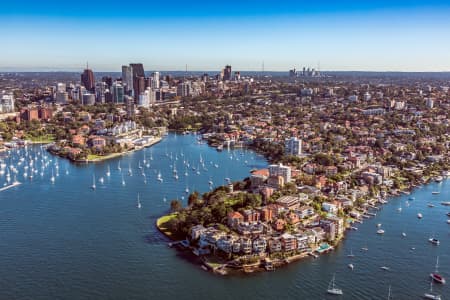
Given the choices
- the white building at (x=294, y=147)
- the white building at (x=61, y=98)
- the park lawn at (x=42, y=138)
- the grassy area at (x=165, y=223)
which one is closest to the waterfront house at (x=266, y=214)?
the grassy area at (x=165, y=223)

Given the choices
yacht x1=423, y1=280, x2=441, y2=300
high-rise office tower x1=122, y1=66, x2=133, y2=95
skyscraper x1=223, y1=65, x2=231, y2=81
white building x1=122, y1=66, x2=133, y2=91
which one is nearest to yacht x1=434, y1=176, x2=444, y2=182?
yacht x1=423, y1=280, x2=441, y2=300

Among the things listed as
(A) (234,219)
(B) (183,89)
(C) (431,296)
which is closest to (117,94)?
(B) (183,89)

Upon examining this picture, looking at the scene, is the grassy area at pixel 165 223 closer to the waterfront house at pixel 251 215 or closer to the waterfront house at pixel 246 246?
the waterfront house at pixel 251 215

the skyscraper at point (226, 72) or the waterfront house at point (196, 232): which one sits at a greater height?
the skyscraper at point (226, 72)

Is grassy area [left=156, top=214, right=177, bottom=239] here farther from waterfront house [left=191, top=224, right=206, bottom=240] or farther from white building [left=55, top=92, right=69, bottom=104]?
white building [left=55, top=92, right=69, bottom=104]

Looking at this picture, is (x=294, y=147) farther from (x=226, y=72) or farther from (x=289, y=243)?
(x=226, y=72)
